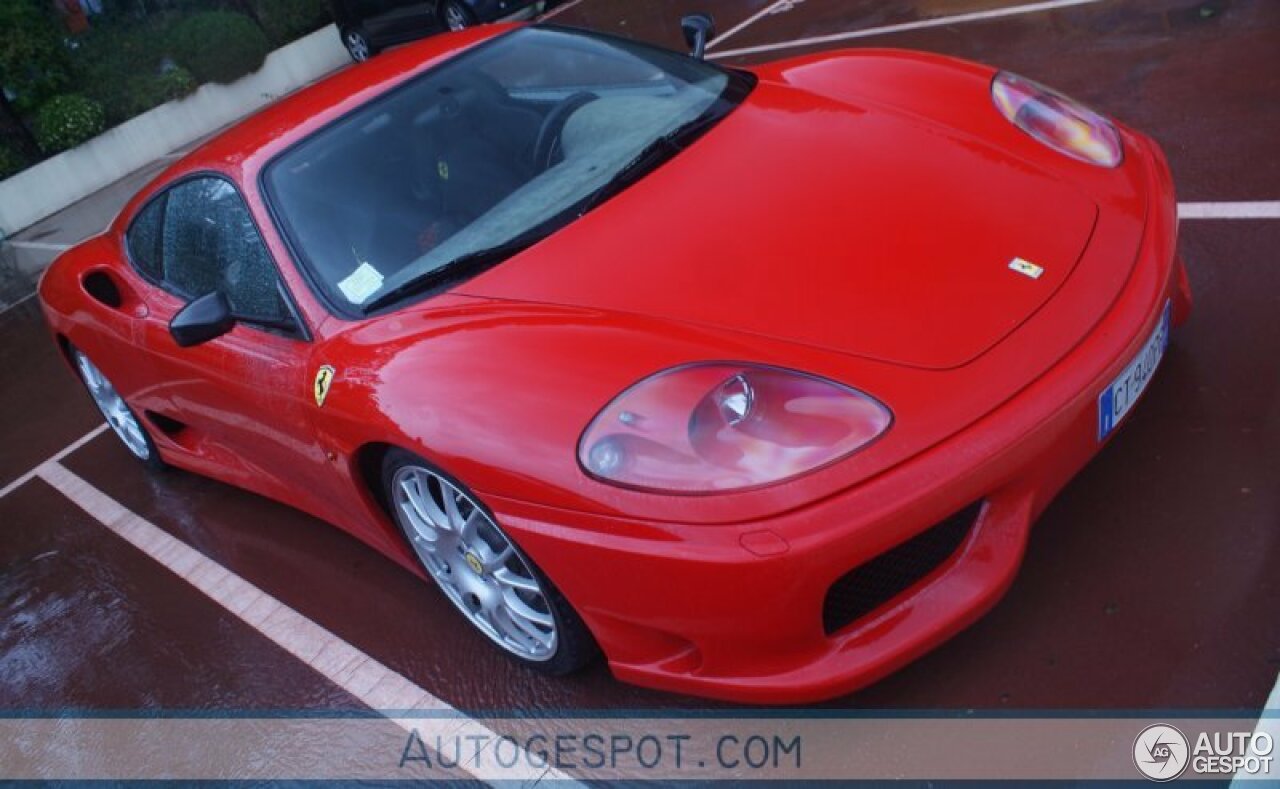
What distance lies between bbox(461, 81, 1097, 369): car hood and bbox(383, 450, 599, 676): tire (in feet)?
1.59

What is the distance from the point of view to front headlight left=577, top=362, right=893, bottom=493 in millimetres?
2004

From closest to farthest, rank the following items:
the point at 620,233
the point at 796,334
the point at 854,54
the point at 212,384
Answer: the point at 796,334 < the point at 620,233 < the point at 212,384 < the point at 854,54

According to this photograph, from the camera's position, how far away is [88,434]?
5.21 meters

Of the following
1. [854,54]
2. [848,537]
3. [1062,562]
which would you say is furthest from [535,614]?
[854,54]

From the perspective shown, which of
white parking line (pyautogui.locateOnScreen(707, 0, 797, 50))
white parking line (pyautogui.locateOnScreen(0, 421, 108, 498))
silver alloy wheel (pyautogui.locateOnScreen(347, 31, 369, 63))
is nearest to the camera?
white parking line (pyautogui.locateOnScreen(0, 421, 108, 498))

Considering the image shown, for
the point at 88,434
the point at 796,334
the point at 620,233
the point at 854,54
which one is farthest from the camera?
the point at 88,434

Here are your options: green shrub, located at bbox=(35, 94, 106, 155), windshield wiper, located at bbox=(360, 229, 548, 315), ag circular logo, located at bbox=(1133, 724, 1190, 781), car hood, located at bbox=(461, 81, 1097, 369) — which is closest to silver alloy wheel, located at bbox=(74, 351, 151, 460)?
windshield wiper, located at bbox=(360, 229, 548, 315)

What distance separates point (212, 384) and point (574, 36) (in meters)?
1.67

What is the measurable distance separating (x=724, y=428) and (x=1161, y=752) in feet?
3.32

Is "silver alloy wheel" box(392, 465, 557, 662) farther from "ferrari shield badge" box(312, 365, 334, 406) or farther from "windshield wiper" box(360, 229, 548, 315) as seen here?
"windshield wiper" box(360, 229, 548, 315)

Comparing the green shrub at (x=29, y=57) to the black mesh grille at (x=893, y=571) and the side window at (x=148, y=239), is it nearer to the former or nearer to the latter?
the side window at (x=148, y=239)

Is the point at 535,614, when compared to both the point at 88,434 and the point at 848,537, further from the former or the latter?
the point at 88,434

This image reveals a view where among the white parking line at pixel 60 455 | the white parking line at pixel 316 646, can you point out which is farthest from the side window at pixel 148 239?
the white parking line at pixel 60 455

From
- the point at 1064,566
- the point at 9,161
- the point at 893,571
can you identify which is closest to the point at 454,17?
the point at 9,161
